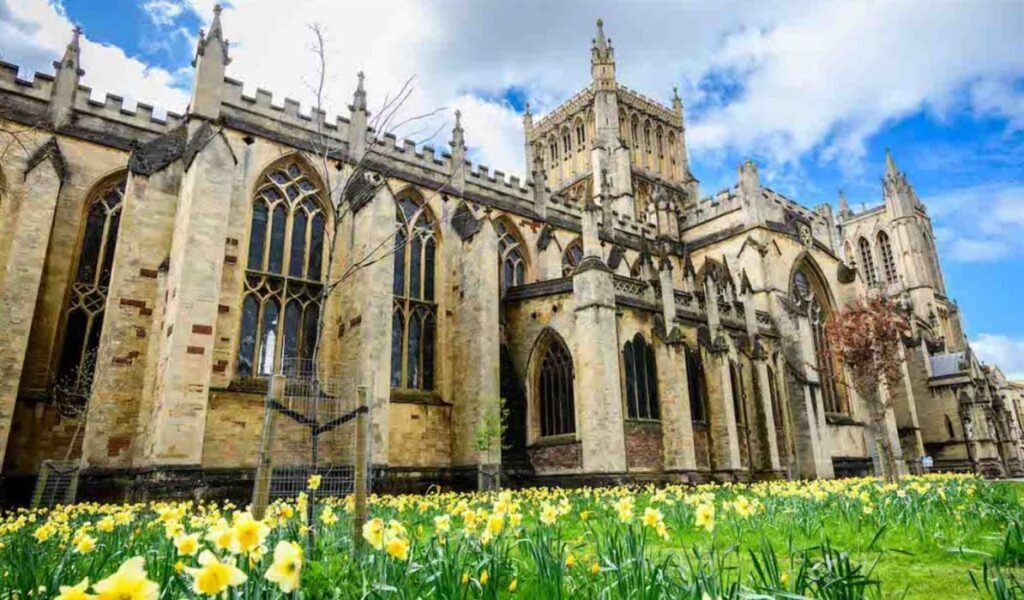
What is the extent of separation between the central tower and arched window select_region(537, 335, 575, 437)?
2004 centimetres

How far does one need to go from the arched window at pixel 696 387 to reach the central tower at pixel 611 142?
18.0 meters

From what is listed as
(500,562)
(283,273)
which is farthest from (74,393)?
(500,562)

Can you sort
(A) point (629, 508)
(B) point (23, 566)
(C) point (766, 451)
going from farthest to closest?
(C) point (766, 451) < (A) point (629, 508) < (B) point (23, 566)

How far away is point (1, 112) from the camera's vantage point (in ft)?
50.8

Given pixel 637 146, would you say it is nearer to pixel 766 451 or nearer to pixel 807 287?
pixel 807 287

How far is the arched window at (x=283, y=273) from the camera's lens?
16641 millimetres

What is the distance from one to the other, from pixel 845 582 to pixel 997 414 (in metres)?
42.6

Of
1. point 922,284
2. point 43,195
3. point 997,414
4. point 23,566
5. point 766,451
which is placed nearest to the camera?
point 23,566

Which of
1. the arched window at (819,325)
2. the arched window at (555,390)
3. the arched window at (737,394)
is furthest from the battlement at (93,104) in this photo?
the arched window at (819,325)

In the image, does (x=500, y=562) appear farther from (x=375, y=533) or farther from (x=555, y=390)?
(x=555, y=390)

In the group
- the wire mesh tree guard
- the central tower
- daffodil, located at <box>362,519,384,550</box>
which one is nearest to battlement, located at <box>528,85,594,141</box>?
the central tower

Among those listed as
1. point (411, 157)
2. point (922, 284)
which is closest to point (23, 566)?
point (411, 157)

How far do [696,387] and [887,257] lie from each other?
4600 centimetres

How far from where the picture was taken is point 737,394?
72.6 ft
